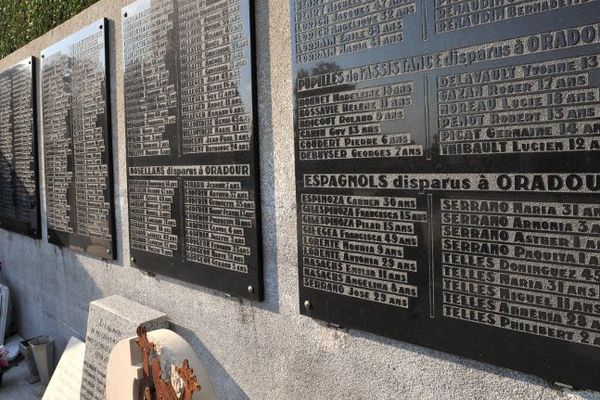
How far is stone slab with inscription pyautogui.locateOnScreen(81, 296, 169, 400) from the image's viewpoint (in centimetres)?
349

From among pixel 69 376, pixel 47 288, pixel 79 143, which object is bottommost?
pixel 69 376

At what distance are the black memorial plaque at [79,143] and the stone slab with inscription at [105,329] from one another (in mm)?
532

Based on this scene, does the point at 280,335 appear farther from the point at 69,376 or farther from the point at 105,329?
the point at 69,376

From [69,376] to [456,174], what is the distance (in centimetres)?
368

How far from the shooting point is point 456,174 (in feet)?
6.15

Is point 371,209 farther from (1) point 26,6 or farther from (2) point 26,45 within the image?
(1) point 26,6

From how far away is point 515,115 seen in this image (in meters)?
1.72

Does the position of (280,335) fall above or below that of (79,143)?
below

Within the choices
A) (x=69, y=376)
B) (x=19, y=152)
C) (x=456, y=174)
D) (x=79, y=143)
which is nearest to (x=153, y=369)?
(x=456, y=174)

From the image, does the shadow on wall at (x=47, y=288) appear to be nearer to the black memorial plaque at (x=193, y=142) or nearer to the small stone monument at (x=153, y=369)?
the black memorial plaque at (x=193, y=142)

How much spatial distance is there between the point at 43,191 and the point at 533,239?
16.6 ft

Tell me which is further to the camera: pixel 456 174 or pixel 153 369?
pixel 153 369

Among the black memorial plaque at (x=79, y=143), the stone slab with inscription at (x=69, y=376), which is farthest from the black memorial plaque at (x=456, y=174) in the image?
the stone slab with inscription at (x=69, y=376)

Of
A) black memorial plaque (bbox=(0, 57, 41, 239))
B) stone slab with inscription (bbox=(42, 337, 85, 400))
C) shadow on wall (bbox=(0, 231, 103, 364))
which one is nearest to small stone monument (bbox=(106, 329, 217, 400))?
stone slab with inscription (bbox=(42, 337, 85, 400))
